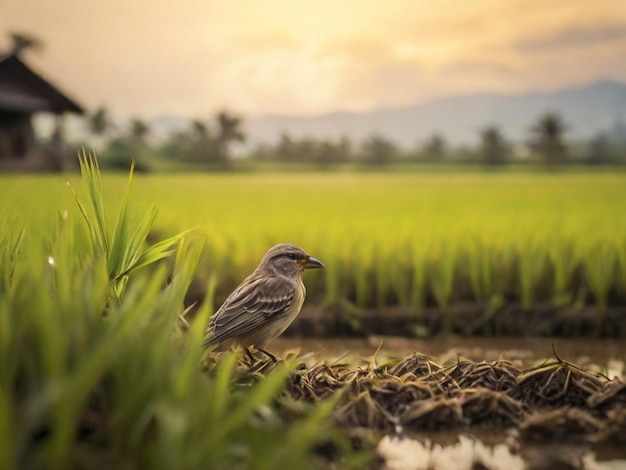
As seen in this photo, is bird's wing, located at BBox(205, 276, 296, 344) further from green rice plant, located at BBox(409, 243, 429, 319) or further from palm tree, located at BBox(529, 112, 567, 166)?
palm tree, located at BBox(529, 112, 567, 166)

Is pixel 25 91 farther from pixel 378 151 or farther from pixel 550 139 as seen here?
pixel 550 139

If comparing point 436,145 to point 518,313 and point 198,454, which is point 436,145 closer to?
point 518,313

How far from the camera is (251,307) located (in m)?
2.44

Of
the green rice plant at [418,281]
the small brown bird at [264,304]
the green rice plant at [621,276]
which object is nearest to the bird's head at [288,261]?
the small brown bird at [264,304]

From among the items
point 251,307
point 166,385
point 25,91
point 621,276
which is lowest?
point 621,276

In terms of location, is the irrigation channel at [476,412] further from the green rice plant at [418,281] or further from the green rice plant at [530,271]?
the green rice plant at [530,271]

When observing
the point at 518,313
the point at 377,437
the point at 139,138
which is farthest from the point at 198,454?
the point at 139,138

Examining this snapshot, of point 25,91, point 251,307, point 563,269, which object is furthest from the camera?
point 25,91

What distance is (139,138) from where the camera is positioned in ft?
137

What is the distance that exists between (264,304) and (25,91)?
11057 mm

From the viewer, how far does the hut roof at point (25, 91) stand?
37.8ft

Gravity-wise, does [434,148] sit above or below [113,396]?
below

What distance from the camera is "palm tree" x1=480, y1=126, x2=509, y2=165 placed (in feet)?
144

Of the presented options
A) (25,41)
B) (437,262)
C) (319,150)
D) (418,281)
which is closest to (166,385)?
(418,281)
